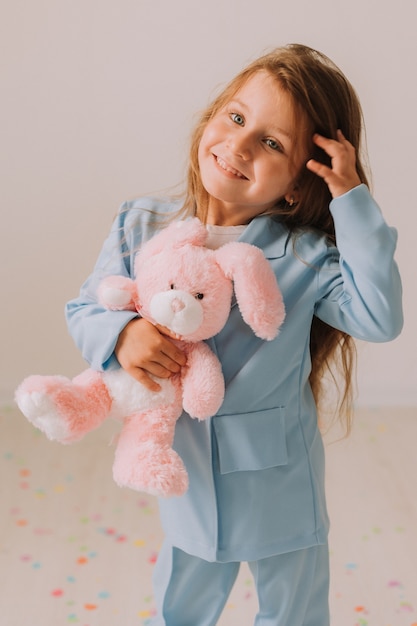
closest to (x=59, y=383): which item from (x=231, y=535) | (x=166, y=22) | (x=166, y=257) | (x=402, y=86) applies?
(x=166, y=257)

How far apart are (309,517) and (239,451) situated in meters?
0.16

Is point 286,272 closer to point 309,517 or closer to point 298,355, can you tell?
point 298,355

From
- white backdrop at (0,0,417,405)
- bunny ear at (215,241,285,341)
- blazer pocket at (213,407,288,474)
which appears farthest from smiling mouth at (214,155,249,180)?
white backdrop at (0,0,417,405)

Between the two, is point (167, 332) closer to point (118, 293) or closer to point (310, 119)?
point (118, 293)

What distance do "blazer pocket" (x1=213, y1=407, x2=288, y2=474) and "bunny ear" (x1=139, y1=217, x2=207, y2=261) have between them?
0.80ft

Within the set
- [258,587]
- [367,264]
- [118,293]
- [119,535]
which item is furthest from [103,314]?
[119,535]

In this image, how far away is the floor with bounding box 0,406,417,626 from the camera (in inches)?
63.6

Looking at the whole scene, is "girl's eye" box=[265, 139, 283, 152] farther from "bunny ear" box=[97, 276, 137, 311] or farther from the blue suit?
"bunny ear" box=[97, 276, 137, 311]

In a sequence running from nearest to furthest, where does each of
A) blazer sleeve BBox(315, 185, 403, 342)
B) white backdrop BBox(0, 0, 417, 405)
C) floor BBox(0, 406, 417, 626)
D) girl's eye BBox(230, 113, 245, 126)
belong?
blazer sleeve BBox(315, 185, 403, 342) → girl's eye BBox(230, 113, 245, 126) → floor BBox(0, 406, 417, 626) → white backdrop BBox(0, 0, 417, 405)

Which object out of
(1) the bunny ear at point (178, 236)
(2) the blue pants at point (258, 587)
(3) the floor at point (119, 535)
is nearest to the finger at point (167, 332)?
(1) the bunny ear at point (178, 236)

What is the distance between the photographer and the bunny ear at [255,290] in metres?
1.09

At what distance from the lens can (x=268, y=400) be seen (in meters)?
1.21

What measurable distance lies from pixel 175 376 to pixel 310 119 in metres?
0.39

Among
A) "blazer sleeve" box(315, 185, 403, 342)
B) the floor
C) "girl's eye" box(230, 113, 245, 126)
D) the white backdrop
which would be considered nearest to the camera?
"blazer sleeve" box(315, 185, 403, 342)
